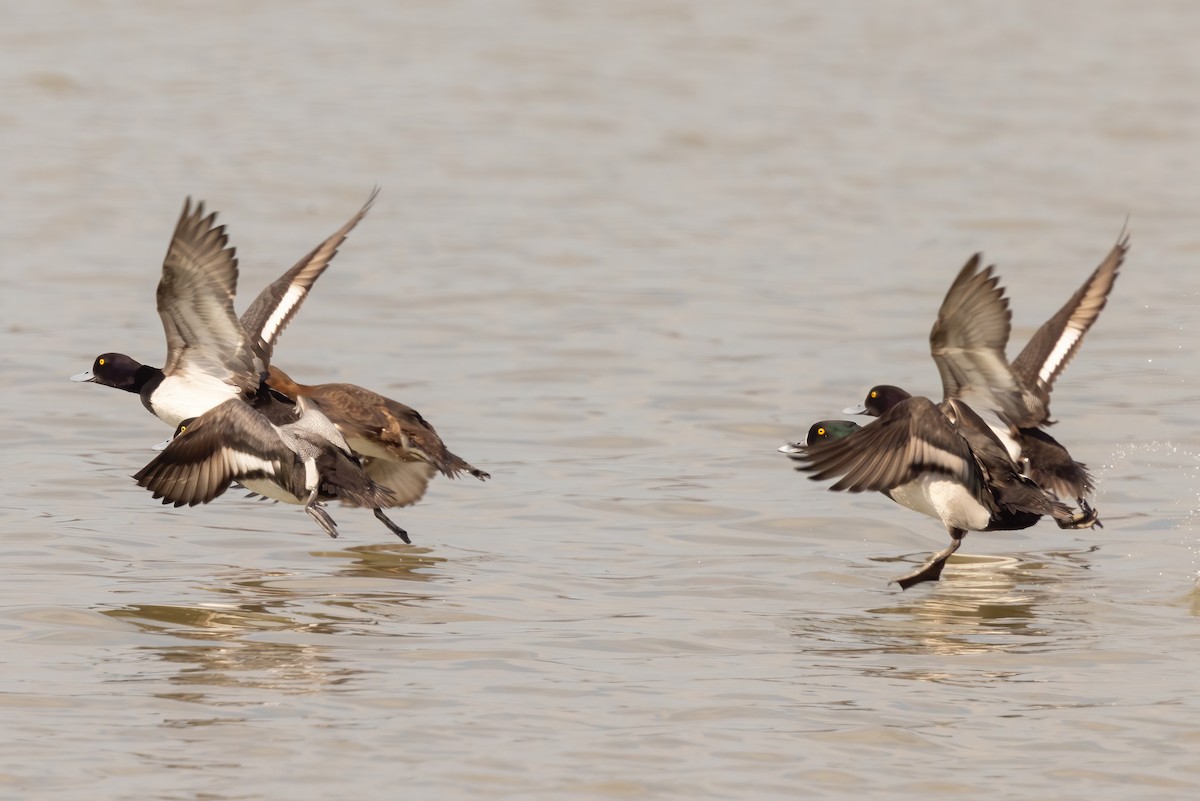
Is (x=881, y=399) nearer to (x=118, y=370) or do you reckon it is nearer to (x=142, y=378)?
(x=142, y=378)

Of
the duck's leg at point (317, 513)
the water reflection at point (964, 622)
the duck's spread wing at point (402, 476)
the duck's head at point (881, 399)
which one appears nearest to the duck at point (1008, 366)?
the duck's head at point (881, 399)

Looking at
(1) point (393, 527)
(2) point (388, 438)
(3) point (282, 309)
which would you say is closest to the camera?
(1) point (393, 527)

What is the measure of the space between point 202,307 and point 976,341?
3974 millimetres

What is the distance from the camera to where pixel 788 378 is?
47.9 feet

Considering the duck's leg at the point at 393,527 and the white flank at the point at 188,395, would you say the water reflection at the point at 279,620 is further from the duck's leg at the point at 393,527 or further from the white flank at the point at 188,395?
the white flank at the point at 188,395

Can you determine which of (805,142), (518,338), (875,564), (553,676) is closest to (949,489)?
(875,564)

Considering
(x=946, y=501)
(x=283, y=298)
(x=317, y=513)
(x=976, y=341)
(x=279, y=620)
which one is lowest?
(x=279, y=620)

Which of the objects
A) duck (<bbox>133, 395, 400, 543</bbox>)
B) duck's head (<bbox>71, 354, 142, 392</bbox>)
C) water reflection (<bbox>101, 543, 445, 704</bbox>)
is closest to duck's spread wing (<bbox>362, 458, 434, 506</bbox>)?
duck (<bbox>133, 395, 400, 543</bbox>)

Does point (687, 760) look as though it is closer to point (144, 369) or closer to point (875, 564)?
point (875, 564)

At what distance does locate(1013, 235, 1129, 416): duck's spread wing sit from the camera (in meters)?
10.7

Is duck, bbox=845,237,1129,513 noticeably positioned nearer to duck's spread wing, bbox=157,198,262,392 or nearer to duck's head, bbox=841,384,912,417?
duck's head, bbox=841,384,912,417

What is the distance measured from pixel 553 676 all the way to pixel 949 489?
291 cm

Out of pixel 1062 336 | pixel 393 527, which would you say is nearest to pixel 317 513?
pixel 393 527

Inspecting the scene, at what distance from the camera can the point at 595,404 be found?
13719 mm
